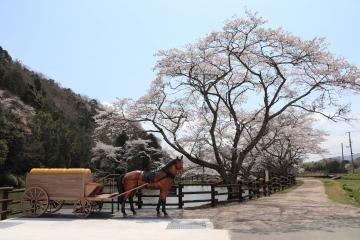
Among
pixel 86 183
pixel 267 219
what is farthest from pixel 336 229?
pixel 86 183

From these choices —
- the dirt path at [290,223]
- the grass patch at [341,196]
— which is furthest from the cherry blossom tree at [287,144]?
the dirt path at [290,223]

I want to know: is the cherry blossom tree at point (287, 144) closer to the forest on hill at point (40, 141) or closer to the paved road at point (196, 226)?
the forest on hill at point (40, 141)

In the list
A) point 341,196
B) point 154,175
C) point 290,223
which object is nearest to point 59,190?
point 154,175

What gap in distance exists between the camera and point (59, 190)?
11156 millimetres

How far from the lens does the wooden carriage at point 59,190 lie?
36.4 feet

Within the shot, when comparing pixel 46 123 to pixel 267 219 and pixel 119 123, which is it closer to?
pixel 119 123

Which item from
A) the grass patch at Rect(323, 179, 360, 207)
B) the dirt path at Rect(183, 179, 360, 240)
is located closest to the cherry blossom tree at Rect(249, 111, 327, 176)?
the grass patch at Rect(323, 179, 360, 207)

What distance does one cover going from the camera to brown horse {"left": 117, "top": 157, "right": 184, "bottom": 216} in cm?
1182

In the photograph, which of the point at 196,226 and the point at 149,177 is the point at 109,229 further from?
the point at 149,177

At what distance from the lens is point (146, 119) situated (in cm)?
1992

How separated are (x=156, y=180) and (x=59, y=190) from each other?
2939 millimetres

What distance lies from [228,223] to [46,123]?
138 feet

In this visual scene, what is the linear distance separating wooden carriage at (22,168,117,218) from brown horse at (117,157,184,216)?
855 millimetres

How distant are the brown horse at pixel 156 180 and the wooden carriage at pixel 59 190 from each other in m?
0.85
